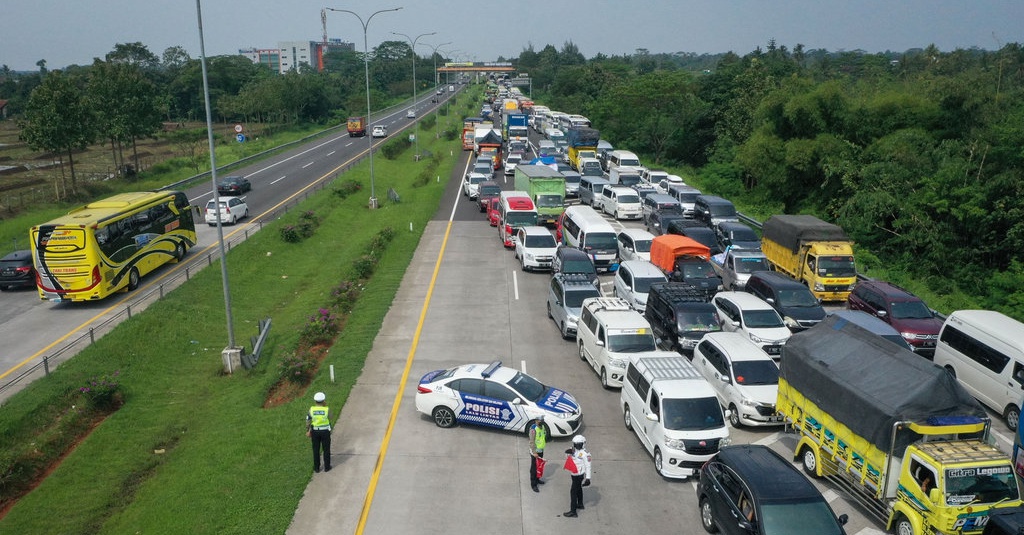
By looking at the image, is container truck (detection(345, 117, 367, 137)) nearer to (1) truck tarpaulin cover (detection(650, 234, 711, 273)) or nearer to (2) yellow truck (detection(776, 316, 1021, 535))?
(1) truck tarpaulin cover (detection(650, 234, 711, 273))

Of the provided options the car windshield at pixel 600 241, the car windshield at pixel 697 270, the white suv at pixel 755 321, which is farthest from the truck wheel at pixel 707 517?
the car windshield at pixel 600 241

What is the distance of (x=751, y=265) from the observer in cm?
2759

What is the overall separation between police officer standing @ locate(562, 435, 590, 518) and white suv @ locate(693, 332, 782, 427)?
16.5 ft

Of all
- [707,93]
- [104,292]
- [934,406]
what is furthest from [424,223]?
[707,93]

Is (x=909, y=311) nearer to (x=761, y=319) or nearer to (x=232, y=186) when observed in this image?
(x=761, y=319)

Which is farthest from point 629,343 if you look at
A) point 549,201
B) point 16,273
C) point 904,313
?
point 16,273

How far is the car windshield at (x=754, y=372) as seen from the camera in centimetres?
1719

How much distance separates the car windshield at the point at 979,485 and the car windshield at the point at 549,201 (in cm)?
2895

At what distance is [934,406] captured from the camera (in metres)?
12.2

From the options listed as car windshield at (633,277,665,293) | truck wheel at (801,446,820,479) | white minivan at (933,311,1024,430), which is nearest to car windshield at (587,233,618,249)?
car windshield at (633,277,665,293)

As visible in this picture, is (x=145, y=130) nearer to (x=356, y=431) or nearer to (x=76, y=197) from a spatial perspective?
(x=76, y=197)

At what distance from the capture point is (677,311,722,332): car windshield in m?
20.9

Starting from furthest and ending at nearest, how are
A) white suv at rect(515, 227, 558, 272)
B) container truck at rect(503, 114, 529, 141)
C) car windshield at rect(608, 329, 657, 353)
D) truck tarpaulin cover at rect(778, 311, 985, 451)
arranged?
container truck at rect(503, 114, 529, 141) → white suv at rect(515, 227, 558, 272) → car windshield at rect(608, 329, 657, 353) → truck tarpaulin cover at rect(778, 311, 985, 451)

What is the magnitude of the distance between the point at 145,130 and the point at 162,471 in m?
49.2
